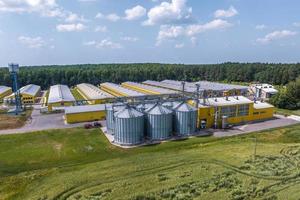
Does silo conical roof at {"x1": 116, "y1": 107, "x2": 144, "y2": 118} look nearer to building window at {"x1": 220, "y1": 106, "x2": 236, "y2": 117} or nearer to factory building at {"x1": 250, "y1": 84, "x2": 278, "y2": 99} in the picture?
building window at {"x1": 220, "y1": 106, "x2": 236, "y2": 117}

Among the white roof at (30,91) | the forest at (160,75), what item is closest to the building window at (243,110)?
the white roof at (30,91)

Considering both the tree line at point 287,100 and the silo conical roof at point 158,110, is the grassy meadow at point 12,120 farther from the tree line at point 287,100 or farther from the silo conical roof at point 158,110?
the tree line at point 287,100

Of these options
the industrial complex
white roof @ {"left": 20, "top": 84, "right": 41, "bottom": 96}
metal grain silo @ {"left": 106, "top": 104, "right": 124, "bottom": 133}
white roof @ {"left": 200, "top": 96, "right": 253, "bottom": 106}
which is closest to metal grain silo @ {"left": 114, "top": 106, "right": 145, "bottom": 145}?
the industrial complex

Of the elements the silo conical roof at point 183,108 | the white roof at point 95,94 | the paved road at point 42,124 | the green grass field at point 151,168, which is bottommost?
the green grass field at point 151,168

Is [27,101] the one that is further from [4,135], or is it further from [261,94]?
[261,94]

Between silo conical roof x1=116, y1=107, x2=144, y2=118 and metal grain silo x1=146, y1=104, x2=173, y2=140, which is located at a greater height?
silo conical roof x1=116, y1=107, x2=144, y2=118
